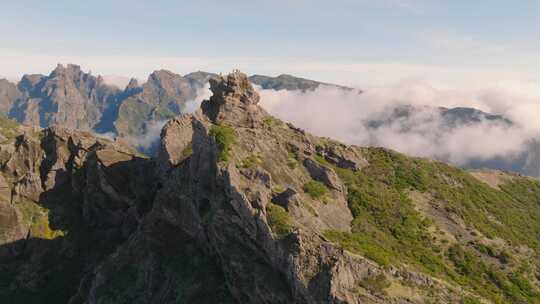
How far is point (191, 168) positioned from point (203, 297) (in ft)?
104

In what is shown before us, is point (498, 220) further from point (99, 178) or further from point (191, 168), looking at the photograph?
point (99, 178)

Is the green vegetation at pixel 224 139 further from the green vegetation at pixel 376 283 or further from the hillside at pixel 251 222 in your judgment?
the green vegetation at pixel 376 283

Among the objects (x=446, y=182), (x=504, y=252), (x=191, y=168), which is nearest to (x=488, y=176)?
(x=446, y=182)

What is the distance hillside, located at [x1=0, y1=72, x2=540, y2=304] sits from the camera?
269 ft

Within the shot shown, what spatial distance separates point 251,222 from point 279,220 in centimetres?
581

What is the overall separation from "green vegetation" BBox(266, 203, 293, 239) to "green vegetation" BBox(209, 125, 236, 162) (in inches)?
726

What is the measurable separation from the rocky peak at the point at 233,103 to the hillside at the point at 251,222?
43 cm

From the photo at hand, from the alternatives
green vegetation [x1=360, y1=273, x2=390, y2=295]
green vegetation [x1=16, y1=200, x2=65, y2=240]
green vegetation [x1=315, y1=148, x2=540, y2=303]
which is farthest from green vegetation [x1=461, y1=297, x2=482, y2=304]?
green vegetation [x1=16, y1=200, x2=65, y2=240]

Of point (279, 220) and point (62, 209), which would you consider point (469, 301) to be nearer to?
point (279, 220)

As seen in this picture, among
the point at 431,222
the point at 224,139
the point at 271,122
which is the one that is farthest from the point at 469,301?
the point at 271,122

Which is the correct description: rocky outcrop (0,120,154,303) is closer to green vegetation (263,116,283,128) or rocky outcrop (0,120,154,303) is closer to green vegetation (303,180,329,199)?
green vegetation (263,116,283,128)

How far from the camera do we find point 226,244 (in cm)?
9281

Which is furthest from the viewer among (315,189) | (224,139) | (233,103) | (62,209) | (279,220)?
(62,209)

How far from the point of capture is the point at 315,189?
106m
